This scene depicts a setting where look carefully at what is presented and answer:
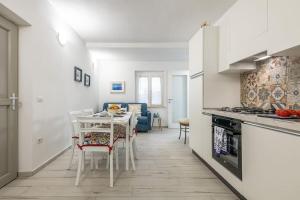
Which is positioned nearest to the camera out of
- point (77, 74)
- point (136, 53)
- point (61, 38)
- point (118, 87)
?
point (61, 38)

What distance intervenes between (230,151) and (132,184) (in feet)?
3.85

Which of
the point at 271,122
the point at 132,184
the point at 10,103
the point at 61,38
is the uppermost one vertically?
the point at 61,38

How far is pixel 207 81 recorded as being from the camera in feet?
10.2

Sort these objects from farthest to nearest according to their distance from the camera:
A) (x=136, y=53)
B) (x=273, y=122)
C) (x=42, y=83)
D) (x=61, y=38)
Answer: (x=136, y=53), (x=61, y=38), (x=42, y=83), (x=273, y=122)

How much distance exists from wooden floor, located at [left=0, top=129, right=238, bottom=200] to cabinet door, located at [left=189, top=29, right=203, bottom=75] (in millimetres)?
1507

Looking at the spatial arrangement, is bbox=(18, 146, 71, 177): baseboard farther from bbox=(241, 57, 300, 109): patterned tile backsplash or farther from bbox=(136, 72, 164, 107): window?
bbox=(136, 72, 164, 107): window

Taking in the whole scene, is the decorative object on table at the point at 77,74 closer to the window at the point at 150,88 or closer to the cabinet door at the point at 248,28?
the window at the point at 150,88

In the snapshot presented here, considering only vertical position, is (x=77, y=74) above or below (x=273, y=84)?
Answer: above

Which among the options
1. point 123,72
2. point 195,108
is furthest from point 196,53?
point 123,72

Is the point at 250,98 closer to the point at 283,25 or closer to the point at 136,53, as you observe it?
the point at 283,25

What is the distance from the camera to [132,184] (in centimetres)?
249

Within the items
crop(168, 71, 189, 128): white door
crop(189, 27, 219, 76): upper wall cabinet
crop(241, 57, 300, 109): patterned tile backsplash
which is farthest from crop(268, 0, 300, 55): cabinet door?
crop(168, 71, 189, 128): white door

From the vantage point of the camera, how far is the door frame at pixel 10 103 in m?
2.46

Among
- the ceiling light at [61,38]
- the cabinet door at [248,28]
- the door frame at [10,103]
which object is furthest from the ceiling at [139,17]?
the door frame at [10,103]
